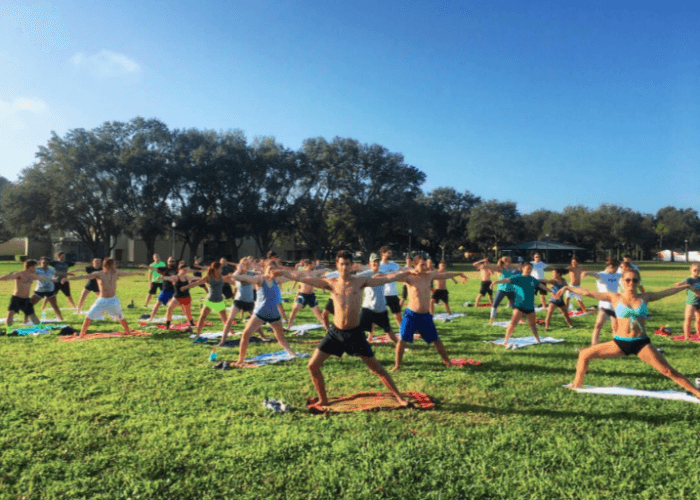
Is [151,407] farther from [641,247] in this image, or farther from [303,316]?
[641,247]

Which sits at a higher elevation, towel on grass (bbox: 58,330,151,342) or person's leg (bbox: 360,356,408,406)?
person's leg (bbox: 360,356,408,406)

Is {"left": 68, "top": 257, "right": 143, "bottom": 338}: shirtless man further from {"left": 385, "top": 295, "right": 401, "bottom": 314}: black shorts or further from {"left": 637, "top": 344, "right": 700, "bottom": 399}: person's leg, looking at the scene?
{"left": 637, "top": 344, "right": 700, "bottom": 399}: person's leg

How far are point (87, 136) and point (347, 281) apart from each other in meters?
56.7

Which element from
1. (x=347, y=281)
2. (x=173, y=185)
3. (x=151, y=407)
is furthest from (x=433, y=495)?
(x=173, y=185)

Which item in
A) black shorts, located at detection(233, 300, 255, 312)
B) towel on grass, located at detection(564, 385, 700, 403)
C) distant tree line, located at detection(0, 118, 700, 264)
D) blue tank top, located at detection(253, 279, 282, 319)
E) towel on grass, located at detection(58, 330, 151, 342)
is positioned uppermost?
distant tree line, located at detection(0, 118, 700, 264)

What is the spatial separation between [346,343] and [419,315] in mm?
2631

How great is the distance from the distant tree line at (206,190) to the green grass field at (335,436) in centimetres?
4738

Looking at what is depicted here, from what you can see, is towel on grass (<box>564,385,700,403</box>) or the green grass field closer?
the green grass field

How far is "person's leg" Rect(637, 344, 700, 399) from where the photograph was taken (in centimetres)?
639

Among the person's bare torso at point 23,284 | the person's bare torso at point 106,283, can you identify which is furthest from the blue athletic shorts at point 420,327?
the person's bare torso at point 23,284

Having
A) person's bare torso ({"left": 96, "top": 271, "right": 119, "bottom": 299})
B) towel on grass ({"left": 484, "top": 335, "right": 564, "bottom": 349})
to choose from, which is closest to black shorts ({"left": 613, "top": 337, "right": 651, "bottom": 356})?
towel on grass ({"left": 484, "top": 335, "right": 564, "bottom": 349})

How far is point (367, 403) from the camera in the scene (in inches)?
260

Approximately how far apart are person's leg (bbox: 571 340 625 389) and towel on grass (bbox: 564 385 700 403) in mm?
156

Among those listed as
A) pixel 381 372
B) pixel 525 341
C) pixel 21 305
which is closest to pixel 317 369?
pixel 381 372
